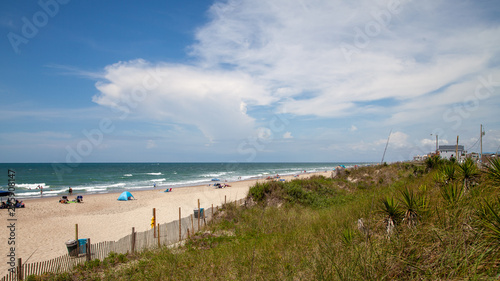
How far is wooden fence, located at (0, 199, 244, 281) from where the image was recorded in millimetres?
7967

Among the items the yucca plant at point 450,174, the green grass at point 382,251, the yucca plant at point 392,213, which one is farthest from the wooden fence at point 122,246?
the yucca plant at point 450,174

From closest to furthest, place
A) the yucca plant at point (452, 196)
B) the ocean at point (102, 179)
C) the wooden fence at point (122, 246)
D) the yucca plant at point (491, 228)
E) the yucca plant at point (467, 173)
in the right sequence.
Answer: the yucca plant at point (491, 228), the yucca plant at point (452, 196), the yucca plant at point (467, 173), the wooden fence at point (122, 246), the ocean at point (102, 179)

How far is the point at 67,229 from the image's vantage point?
2034cm

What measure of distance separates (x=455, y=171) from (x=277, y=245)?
543 centimetres

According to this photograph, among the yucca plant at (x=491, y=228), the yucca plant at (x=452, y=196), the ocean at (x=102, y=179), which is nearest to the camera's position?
the yucca plant at (x=491, y=228)

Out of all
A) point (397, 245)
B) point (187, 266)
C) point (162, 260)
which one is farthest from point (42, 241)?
point (397, 245)

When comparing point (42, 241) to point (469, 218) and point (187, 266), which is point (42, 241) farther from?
point (469, 218)

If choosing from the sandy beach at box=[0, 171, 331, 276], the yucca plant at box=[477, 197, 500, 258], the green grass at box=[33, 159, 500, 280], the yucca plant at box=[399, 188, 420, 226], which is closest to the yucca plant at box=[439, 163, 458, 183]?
the green grass at box=[33, 159, 500, 280]

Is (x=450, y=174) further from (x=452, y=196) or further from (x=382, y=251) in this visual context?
(x=382, y=251)

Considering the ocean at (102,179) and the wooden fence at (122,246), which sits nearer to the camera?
the wooden fence at (122,246)

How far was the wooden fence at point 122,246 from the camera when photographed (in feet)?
26.1

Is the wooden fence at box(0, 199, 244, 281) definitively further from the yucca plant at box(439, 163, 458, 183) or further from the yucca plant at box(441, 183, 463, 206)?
the yucca plant at box(439, 163, 458, 183)

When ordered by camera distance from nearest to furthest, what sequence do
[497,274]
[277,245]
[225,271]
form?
[497,274], [225,271], [277,245]

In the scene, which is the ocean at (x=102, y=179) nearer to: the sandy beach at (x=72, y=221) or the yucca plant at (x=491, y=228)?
the sandy beach at (x=72, y=221)
